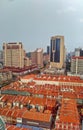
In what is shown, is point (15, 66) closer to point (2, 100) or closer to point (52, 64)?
point (52, 64)

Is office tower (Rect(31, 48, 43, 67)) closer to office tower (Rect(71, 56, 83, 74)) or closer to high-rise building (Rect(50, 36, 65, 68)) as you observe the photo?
high-rise building (Rect(50, 36, 65, 68))

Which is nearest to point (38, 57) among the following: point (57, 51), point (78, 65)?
point (57, 51)

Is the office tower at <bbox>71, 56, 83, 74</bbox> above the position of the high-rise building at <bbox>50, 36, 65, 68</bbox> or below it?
below

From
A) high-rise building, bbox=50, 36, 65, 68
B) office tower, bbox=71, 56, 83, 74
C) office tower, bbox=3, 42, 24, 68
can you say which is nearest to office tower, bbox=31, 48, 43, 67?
high-rise building, bbox=50, 36, 65, 68

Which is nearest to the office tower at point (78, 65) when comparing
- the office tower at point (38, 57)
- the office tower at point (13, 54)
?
the office tower at point (13, 54)

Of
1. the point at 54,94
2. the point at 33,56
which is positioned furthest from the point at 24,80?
the point at 33,56

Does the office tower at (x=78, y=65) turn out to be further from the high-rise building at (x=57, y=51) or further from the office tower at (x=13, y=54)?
the office tower at (x=13, y=54)

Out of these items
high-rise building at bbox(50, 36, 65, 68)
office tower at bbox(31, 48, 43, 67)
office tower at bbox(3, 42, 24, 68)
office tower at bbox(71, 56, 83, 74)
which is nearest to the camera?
office tower at bbox(71, 56, 83, 74)
